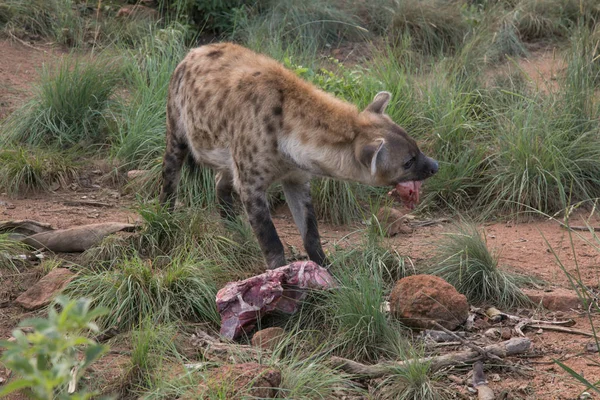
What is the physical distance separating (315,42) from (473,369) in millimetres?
4743

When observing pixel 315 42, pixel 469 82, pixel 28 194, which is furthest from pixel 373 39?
pixel 28 194

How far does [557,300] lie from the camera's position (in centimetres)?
460

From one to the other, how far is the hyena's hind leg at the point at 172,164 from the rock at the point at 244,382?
205 cm

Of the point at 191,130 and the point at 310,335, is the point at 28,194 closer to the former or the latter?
the point at 191,130

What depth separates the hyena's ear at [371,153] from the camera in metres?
4.30

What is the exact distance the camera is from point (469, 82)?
270 inches

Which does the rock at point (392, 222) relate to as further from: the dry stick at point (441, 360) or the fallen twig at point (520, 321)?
the dry stick at point (441, 360)

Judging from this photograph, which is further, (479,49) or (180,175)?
(479,49)

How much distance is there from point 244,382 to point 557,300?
6.30 ft

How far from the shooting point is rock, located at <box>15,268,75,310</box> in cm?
437

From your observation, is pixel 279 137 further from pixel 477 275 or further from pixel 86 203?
pixel 86 203

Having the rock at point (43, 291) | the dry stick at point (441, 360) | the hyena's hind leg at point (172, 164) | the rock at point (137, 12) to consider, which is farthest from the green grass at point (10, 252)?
the rock at point (137, 12)

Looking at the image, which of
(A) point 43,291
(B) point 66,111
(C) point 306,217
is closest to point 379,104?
(C) point 306,217

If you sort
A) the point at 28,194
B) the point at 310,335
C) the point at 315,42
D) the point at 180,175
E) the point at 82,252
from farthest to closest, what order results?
the point at 315,42
the point at 28,194
the point at 180,175
the point at 82,252
the point at 310,335
